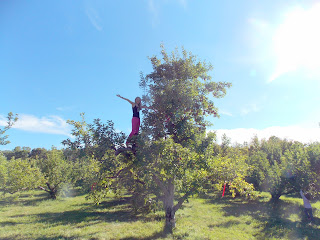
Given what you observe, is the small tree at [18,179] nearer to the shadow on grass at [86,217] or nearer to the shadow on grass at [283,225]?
the shadow on grass at [86,217]

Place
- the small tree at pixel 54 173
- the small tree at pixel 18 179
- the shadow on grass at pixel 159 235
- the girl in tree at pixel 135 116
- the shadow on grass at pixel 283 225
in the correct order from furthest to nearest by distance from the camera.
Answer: the small tree at pixel 54 173 < the small tree at pixel 18 179 < the shadow on grass at pixel 283 225 < the shadow on grass at pixel 159 235 < the girl in tree at pixel 135 116

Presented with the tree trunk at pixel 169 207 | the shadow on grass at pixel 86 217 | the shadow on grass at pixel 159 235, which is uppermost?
the tree trunk at pixel 169 207

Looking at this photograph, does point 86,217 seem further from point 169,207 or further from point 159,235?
point 169,207

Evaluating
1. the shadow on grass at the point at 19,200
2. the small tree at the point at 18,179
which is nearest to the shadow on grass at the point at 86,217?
the small tree at the point at 18,179

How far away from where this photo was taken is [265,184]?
75.8 feet

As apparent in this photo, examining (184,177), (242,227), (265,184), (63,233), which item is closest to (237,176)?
(184,177)

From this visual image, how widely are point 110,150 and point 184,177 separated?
12.3 feet

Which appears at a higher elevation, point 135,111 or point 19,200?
point 135,111

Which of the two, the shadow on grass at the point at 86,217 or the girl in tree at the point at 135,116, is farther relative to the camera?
the shadow on grass at the point at 86,217

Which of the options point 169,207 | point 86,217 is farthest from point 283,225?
point 86,217

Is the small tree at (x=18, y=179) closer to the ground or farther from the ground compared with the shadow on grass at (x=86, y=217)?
farther from the ground

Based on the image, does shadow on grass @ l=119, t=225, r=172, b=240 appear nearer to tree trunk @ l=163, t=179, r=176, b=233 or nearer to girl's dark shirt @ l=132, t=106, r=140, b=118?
tree trunk @ l=163, t=179, r=176, b=233

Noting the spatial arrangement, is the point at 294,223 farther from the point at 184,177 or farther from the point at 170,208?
the point at 184,177

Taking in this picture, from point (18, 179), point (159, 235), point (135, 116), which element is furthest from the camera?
point (18, 179)
